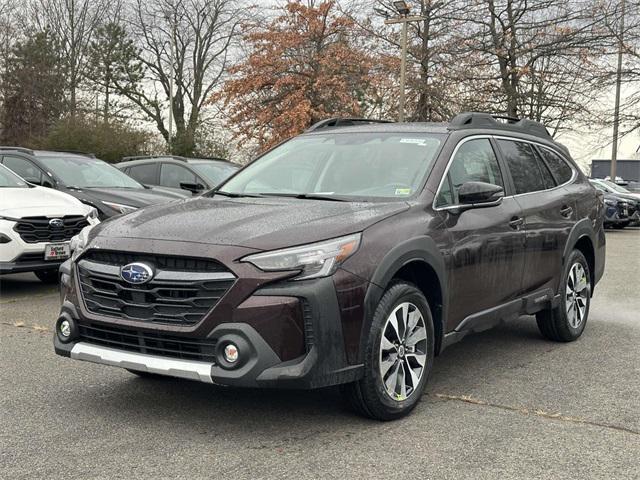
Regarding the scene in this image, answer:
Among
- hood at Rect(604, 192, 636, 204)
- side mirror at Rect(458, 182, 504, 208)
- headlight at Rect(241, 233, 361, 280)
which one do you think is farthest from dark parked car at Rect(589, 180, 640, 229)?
headlight at Rect(241, 233, 361, 280)

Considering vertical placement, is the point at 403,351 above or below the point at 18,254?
below

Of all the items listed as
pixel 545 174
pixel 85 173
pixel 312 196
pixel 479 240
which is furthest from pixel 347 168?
pixel 85 173

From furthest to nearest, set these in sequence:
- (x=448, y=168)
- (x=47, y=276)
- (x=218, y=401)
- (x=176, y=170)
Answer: (x=176, y=170), (x=47, y=276), (x=448, y=168), (x=218, y=401)

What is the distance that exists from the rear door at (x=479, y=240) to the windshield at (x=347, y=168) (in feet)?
0.77

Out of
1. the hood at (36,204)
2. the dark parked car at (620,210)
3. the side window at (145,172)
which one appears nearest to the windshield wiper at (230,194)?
the hood at (36,204)

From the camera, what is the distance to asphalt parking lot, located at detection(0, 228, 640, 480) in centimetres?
346

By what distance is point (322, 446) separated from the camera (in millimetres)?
3717

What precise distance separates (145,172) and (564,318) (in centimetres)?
909

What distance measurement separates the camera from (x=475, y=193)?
4.62m

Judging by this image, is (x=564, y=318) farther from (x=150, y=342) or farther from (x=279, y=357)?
(x=150, y=342)

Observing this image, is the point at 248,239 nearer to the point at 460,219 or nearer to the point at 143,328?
the point at 143,328

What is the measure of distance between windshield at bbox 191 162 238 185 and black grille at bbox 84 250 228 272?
8.51 m

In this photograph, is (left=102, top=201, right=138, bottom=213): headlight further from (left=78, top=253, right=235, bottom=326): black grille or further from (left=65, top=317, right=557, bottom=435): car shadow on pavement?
(left=78, top=253, right=235, bottom=326): black grille

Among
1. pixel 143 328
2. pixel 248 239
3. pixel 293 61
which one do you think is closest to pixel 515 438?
pixel 248 239
